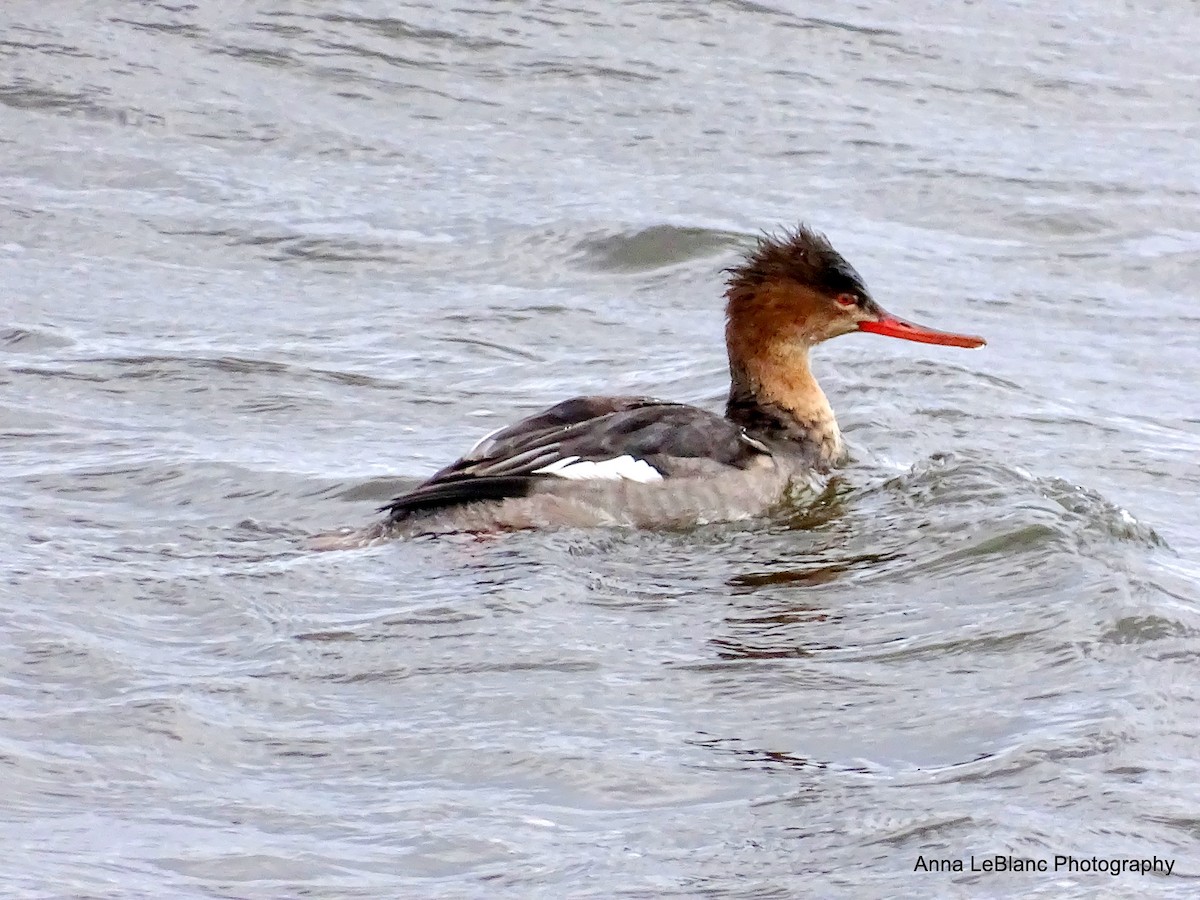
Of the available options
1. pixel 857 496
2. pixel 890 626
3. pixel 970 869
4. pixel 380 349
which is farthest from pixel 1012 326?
pixel 970 869

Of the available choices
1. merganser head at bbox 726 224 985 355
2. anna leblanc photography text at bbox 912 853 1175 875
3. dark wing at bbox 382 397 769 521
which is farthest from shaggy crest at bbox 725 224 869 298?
anna leblanc photography text at bbox 912 853 1175 875

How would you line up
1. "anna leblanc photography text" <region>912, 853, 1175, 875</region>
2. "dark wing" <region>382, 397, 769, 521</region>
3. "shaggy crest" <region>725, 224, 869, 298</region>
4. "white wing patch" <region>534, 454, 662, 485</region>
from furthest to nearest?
"shaggy crest" <region>725, 224, 869, 298</region>
"white wing patch" <region>534, 454, 662, 485</region>
"dark wing" <region>382, 397, 769, 521</region>
"anna leblanc photography text" <region>912, 853, 1175, 875</region>

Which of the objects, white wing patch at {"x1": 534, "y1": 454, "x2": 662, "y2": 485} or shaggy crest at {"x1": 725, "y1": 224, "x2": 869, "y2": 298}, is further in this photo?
shaggy crest at {"x1": 725, "y1": 224, "x2": 869, "y2": 298}

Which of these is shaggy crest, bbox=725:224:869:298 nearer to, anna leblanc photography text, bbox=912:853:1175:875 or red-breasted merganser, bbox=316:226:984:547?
red-breasted merganser, bbox=316:226:984:547

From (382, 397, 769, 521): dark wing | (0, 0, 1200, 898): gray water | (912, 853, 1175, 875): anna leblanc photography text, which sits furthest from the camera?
(382, 397, 769, 521): dark wing

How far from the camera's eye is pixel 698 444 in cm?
691

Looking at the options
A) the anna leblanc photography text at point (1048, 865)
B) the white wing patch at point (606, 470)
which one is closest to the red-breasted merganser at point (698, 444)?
the white wing patch at point (606, 470)

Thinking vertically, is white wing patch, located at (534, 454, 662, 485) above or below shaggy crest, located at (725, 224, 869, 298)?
below

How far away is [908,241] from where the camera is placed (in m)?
10.2

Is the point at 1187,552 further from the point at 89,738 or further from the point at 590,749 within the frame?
the point at 89,738

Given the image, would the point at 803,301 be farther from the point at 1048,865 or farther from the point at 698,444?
the point at 1048,865

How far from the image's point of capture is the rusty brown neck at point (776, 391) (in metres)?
7.58

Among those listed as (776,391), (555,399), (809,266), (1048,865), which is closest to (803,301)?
(809,266)

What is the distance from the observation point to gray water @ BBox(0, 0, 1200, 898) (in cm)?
439
